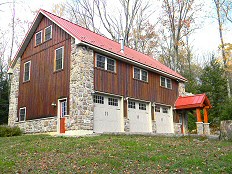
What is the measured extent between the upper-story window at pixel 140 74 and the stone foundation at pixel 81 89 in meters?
4.36

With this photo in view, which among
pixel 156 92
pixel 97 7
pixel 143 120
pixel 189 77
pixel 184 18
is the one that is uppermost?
pixel 97 7

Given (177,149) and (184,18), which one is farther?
(184,18)

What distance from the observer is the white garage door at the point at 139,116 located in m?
18.4

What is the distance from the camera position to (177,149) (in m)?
9.81

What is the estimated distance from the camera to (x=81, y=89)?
15.2 m

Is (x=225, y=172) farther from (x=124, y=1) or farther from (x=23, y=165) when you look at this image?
(x=124, y=1)

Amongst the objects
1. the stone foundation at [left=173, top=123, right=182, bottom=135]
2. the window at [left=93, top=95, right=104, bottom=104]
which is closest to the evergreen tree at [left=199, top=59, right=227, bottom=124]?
the stone foundation at [left=173, top=123, right=182, bottom=135]

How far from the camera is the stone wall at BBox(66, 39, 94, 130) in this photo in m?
14.9

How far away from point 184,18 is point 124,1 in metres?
7.80

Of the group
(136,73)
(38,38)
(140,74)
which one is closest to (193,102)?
(140,74)

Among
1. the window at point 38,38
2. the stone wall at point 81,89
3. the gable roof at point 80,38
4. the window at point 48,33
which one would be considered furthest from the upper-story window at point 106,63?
the window at point 38,38

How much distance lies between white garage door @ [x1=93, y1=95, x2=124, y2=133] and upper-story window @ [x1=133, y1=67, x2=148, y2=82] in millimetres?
2659

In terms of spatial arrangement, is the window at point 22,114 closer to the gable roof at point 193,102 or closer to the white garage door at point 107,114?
the white garage door at point 107,114

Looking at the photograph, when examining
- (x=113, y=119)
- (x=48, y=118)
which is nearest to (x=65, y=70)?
(x=48, y=118)
